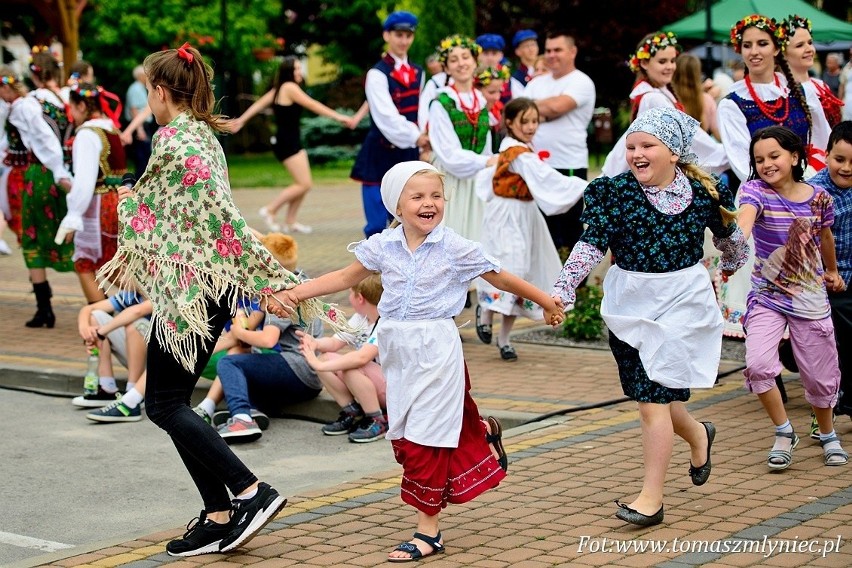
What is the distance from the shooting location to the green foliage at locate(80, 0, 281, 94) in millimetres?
38281

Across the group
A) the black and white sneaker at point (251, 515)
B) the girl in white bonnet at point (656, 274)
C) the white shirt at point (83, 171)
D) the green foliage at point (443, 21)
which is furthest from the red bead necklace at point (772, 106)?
the green foliage at point (443, 21)

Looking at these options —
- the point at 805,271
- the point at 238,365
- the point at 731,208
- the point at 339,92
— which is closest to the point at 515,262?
the point at 238,365

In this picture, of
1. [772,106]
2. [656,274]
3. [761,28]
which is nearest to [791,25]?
[761,28]

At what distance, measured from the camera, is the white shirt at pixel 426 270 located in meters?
5.16

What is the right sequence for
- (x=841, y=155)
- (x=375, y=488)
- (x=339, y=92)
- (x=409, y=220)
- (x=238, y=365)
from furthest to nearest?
(x=339, y=92)
(x=238, y=365)
(x=841, y=155)
(x=375, y=488)
(x=409, y=220)

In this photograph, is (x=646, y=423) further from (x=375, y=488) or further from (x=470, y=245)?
(x=375, y=488)

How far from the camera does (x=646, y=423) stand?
5371 mm

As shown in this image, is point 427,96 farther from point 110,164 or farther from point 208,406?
point 208,406

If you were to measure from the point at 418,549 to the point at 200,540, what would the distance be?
86 centimetres

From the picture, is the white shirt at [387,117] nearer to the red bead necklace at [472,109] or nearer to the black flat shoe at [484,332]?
the red bead necklace at [472,109]

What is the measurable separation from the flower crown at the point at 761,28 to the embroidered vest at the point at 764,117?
33cm

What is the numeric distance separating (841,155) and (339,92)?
36.6 meters

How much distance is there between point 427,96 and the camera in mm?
11055

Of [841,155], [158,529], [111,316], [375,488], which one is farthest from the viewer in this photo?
[111,316]
